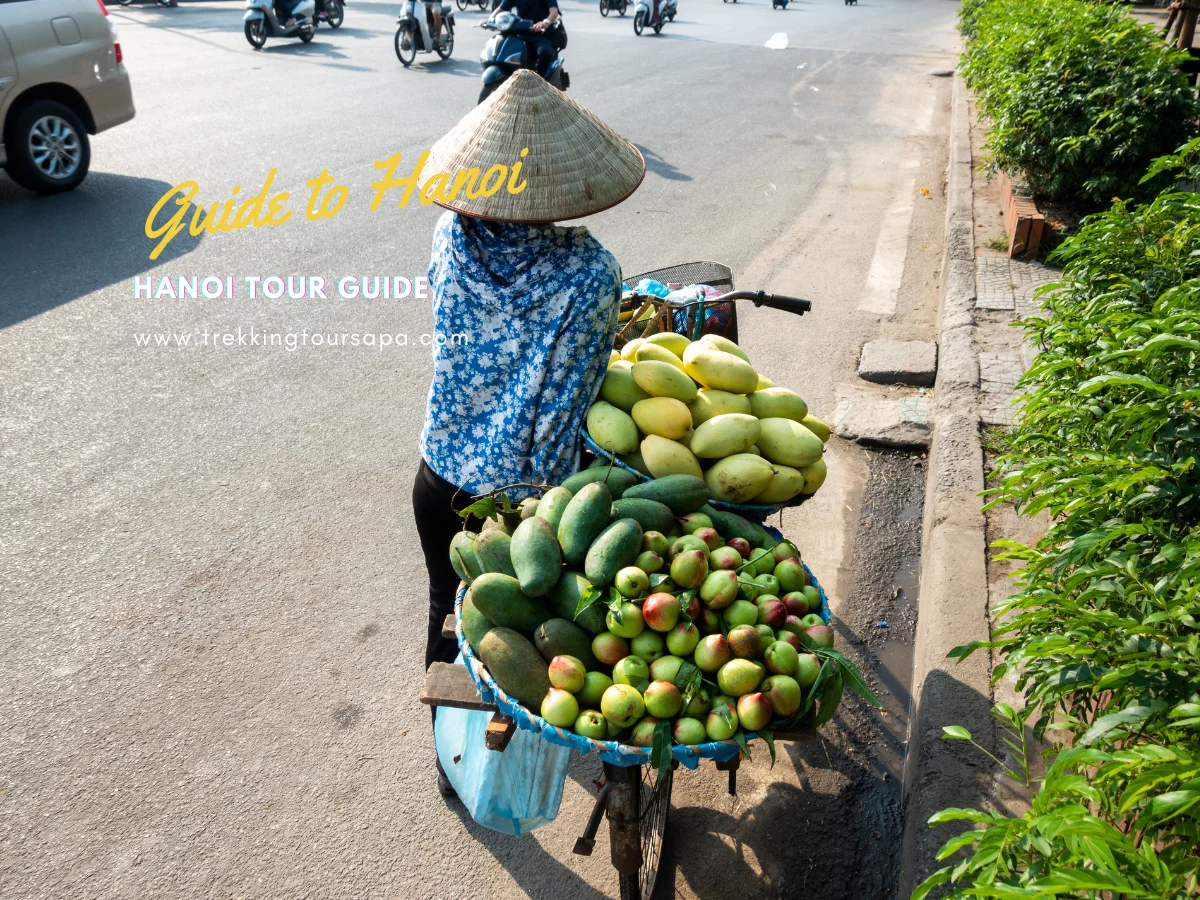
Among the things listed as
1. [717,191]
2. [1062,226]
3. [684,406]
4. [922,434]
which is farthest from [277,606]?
[717,191]

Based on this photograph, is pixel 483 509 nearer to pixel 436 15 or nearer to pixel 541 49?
pixel 541 49

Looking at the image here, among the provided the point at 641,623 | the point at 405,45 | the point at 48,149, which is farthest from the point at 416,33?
the point at 641,623

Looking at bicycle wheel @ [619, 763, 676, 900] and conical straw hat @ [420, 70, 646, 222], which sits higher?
conical straw hat @ [420, 70, 646, 222]

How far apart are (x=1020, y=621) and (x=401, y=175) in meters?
7.40

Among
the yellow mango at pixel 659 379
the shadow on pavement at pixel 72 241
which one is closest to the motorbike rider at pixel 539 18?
the shadow on pavement at pixel 72 241

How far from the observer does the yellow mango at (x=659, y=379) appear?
2355 mm

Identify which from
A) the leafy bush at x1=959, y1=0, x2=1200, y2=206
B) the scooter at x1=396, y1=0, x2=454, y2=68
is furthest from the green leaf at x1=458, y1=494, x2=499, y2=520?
the scooter at x1=396, y1=0, x2=454, y2=68

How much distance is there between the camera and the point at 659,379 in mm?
2354

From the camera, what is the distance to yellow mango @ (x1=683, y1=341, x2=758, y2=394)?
246cm

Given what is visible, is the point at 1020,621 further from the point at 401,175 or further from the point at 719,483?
the point at 401,175

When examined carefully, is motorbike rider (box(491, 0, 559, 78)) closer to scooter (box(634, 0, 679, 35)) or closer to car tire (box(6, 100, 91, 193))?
car tire (box(6, 100, 91, 193))

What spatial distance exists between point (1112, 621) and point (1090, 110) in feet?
19.0

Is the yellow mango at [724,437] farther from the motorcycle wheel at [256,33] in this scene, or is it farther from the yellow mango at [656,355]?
the motorcycle wheel at [256,33]

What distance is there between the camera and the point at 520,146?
2.28 metres
